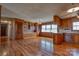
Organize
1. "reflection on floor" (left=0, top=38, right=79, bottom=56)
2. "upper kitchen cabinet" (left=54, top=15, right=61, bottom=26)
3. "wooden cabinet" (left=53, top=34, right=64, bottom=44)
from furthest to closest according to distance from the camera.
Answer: "upper kitchen cabinet" (left=54, top=15, right=61, bottom=26)
"wooden cabinet" (left=53, top=34, right=64, bottom=44)
"reflection on floor" (left=0, top=38, right=79, bottom=56)

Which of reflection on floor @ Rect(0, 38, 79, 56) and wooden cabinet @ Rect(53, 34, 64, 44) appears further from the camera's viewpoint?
wooden cabinet @ Rect(53, 34, 64, 44)

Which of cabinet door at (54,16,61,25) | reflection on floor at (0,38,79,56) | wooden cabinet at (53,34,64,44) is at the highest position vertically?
cabinet door at (54,16,61,25)

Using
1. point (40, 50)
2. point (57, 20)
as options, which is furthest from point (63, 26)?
point (40, 50)

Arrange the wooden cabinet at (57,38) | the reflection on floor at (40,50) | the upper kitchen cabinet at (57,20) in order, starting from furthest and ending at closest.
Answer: the upper kitchen cabinet at (57,20) → the wooden cabinet at (57,38) → the reflection on floor at (40,50)

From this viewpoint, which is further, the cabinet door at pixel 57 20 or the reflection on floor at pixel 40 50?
the cabinet door at pixel 57 20

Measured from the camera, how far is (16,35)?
10367 millimetres

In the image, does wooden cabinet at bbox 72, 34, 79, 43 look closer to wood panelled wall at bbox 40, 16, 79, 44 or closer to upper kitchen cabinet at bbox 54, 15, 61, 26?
wood panelled wall at bbox 40, 16, 79, 44

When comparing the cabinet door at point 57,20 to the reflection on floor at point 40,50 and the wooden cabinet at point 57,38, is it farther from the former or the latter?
the reflection on floor at point 40,50

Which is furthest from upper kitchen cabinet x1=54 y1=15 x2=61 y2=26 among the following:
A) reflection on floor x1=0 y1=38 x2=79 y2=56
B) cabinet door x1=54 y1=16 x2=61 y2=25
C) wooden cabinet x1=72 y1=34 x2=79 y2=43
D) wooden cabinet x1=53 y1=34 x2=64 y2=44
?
reflection on floor x1=0 y1=38 x2=79 y2=56

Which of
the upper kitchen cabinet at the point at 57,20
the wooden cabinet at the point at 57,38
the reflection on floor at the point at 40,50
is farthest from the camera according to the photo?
the upper kitchen cabinet at the point at 57,20

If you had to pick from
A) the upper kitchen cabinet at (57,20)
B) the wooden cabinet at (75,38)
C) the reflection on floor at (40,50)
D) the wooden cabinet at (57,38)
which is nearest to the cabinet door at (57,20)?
the upper kitchen cabinet at (57,20)

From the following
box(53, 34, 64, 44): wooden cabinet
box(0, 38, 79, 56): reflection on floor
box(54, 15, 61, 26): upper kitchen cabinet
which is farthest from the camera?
box(54, 15, 61, 26): upper kitchen cabinet

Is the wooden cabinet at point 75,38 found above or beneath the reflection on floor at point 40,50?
above

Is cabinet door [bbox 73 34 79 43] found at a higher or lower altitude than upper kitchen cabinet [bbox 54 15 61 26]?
lower
